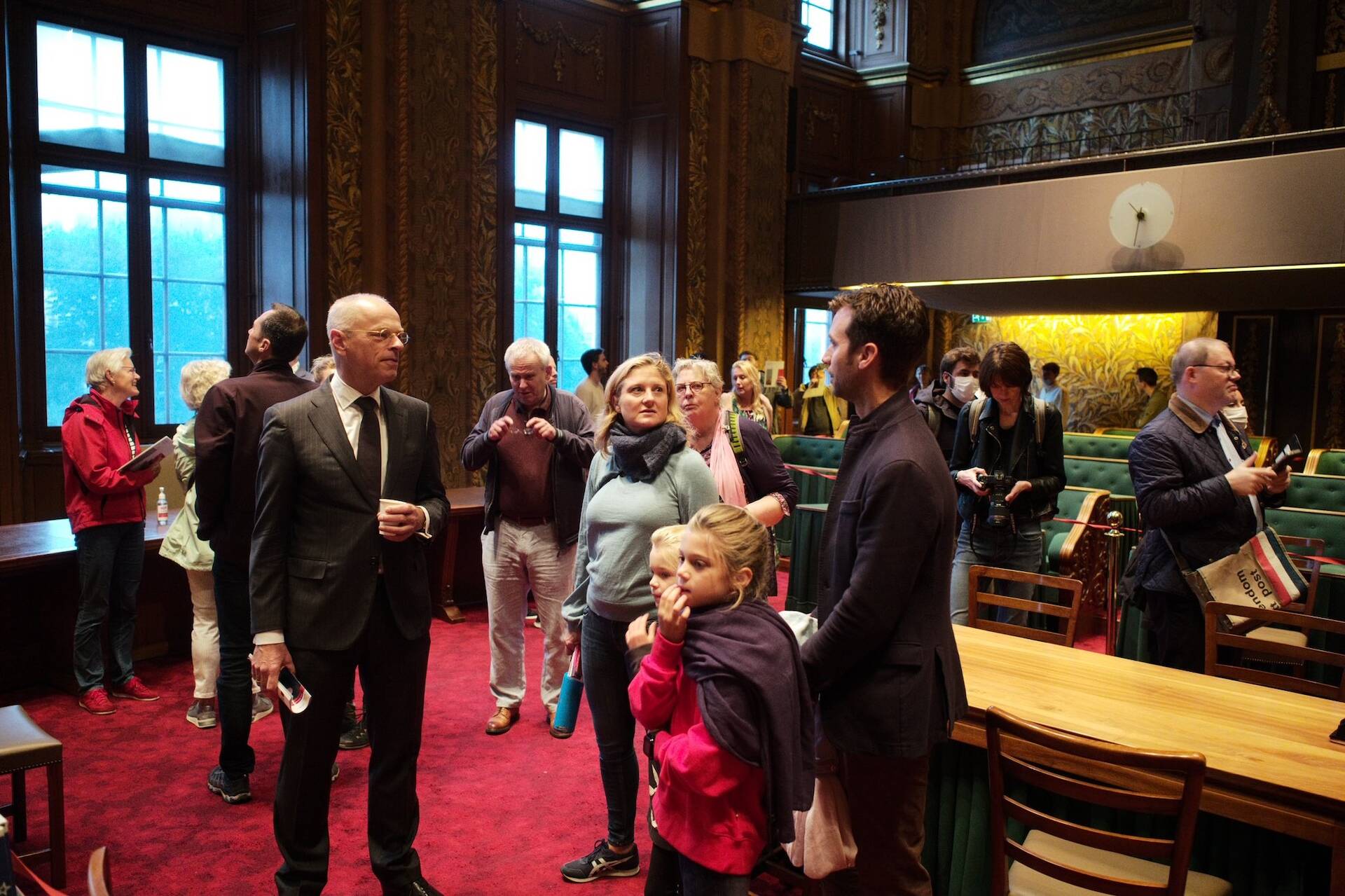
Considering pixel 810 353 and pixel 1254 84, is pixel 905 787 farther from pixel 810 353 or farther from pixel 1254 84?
pixel 1254 84

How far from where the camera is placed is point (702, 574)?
1.96 metres

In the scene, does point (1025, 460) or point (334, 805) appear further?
point (1025, 460)

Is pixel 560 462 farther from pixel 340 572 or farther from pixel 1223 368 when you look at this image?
pixel 1223 368

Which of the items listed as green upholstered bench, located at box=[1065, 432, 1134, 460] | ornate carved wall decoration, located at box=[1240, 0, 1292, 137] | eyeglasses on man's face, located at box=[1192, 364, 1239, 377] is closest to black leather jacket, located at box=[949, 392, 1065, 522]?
eyeglasses on man's face, located at box=[1192, 364, 1239, 377]

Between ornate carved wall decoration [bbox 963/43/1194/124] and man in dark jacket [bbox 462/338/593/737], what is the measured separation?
10952 millimetres

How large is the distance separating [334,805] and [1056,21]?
43.3 feet

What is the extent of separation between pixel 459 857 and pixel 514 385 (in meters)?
1.79

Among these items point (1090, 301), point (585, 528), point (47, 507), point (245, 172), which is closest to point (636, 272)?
point (245, 172)

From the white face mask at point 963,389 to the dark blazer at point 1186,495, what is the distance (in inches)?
61.9

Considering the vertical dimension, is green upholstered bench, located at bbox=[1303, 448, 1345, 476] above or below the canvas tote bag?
below

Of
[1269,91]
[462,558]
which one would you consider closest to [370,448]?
[462,558]

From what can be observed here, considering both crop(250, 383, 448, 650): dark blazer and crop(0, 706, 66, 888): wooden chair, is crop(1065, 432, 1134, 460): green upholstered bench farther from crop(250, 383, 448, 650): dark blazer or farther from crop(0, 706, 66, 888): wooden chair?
crop(0, 706, 66, 888): wooden chair

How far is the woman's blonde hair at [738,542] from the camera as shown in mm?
1962

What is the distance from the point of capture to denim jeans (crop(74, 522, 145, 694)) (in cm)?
441
